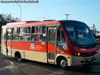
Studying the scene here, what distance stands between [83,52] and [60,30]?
6.07 feet

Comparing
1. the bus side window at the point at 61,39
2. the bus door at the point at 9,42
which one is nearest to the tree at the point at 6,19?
the bus door at the point at 9,42

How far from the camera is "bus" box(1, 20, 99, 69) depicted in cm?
980

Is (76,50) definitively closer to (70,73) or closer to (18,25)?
(70,73)

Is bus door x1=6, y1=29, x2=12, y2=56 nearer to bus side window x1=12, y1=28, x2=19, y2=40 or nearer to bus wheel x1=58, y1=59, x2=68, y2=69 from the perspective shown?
bus side window x1=12, y1=28, x2=19, y2=40

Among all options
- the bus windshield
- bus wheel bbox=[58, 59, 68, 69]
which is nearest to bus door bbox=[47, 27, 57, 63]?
bus wheel bbox=[58, 59, 68, 69]

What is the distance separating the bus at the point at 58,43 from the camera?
9805 mm

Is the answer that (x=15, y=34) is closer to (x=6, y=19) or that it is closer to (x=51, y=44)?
(x=51, y=44)

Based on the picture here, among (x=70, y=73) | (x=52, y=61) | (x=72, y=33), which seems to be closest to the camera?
(x=70, y=73)

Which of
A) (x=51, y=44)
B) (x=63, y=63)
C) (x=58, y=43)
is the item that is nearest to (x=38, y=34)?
(x=51, y=44)

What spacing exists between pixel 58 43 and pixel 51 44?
0.60 m

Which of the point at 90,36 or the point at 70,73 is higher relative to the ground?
the point at 90,36

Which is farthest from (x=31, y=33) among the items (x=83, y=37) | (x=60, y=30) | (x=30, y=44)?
(x=83, y=37)

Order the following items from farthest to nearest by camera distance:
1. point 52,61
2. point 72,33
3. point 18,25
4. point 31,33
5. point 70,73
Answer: point 18,25 → point 31,33 → point 52,61 → point 72,33 → point 70,73

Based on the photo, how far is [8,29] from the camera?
1560 centimetres
